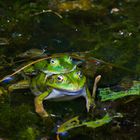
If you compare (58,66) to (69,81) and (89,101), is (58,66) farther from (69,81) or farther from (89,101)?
(89,101)

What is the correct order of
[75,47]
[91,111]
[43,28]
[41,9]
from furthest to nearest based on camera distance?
[41,9] → [43,28] → [75,47] → [91,111]

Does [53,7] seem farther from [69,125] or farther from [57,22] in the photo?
[69,125]

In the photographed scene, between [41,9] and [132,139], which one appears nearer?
[132,139]

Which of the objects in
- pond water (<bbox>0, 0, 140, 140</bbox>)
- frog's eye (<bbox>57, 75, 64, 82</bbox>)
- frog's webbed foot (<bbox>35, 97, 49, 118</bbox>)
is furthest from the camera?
frog's eye (<bbox>57, 75, 64, 82</bbox>)

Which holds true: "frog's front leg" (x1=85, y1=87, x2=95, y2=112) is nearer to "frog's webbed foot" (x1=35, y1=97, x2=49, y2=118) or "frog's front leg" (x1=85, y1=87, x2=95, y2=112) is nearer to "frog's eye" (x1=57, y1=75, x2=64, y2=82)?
"frog's eye" (x1=57, y1=75, x2=64, y2=82)

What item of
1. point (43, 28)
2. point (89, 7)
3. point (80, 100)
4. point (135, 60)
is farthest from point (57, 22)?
point (80, 100)

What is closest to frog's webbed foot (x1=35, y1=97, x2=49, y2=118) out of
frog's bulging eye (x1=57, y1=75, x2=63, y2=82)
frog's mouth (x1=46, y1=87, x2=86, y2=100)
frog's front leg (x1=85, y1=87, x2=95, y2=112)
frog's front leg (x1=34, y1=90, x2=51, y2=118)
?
frog's front leg (x1=34, y1=90, x2=51, y2=118)
